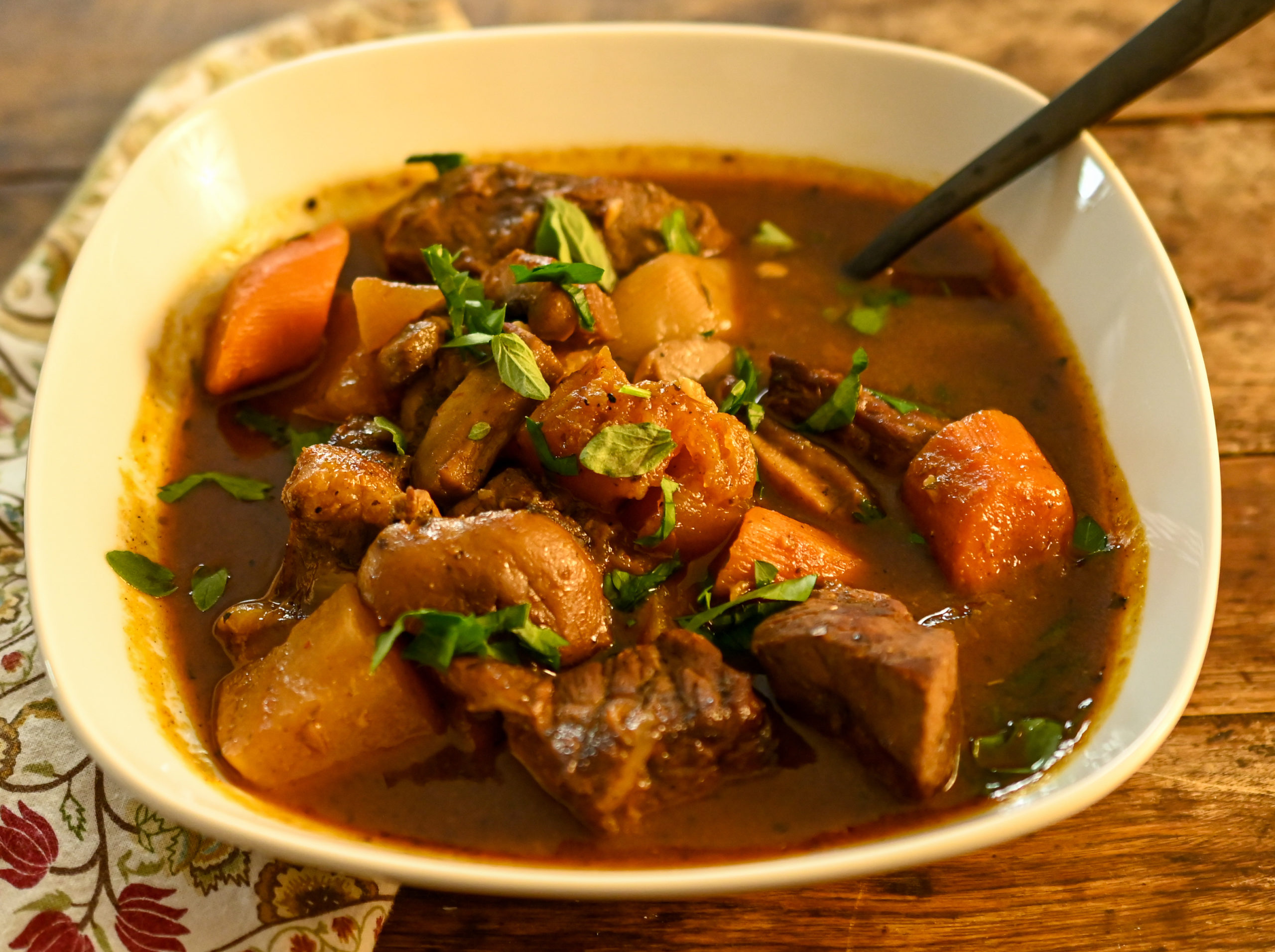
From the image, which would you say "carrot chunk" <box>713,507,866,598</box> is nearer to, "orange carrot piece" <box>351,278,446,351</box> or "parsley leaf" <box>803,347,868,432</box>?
"parsley leaf" <box>803,347,868,432</box>

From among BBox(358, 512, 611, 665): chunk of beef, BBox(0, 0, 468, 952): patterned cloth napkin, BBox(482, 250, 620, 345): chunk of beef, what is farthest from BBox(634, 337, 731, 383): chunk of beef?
BBox(0, 0, 468, 952): patterned cloth napkin

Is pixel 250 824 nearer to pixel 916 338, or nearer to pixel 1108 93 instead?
pixel 916 338

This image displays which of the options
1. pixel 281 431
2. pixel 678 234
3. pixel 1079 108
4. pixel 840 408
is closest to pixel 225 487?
pixel 281 431

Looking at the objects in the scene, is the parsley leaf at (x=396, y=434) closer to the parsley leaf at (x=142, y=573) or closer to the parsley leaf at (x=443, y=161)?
the parsley leaf at (x=142, y=573)

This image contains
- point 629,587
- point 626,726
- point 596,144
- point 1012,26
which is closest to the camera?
point 626,726

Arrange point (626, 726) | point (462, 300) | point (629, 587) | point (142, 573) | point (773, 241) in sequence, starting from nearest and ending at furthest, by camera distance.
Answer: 1. point (626, 726)
2. point (629, 587)
3. point (142, 573)
4. point (462, 300)
5. point (773, 241)

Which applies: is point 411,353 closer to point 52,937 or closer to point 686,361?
point 686,361

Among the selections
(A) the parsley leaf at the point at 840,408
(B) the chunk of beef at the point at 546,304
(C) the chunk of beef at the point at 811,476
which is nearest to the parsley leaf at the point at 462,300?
(B) the chunk of beef at the point at 546,304

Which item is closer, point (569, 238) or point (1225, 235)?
point (569, 238)
